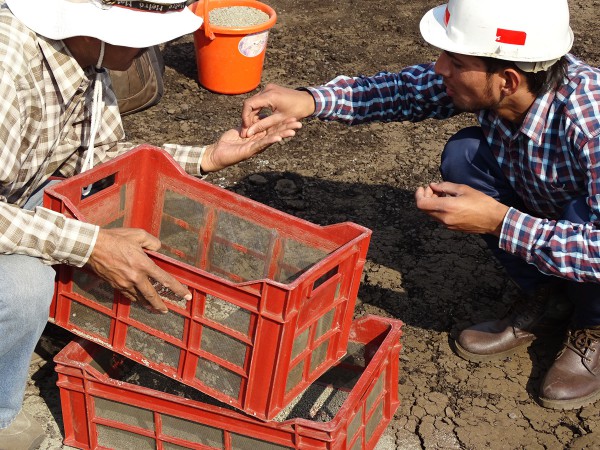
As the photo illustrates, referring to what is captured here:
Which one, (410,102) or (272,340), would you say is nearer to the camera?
(272,340)

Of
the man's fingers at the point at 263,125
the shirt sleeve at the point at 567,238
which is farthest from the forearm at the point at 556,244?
the man's fingers at the point at 263,125

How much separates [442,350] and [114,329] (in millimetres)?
1387

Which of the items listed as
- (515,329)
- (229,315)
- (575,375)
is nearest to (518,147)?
(515,329)

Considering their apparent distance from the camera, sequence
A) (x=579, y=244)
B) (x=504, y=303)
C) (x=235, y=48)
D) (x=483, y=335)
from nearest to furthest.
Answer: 1. (x=579, y=244)
2. (x=483, y=335)
3. (x=504, y=303)
4. (x=235, y=48)

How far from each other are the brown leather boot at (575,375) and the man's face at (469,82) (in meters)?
0.95

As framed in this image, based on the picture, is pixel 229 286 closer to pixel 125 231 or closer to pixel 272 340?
pixel 272 340

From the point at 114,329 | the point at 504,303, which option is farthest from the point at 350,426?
the point at 504,303

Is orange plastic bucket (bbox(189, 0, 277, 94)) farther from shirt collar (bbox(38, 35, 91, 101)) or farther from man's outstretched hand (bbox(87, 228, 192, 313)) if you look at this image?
man's outstretched hand (bbox(87, 228, 192, 313))

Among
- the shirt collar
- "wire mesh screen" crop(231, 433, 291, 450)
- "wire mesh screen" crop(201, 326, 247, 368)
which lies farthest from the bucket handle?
"wire mesh screen" crop(231, 433, 291, 450)

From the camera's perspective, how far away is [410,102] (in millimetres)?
3500

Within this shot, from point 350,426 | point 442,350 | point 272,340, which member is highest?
point 272,340

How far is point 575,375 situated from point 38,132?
2.08m

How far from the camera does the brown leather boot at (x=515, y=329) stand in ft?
11.2

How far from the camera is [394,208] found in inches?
168
